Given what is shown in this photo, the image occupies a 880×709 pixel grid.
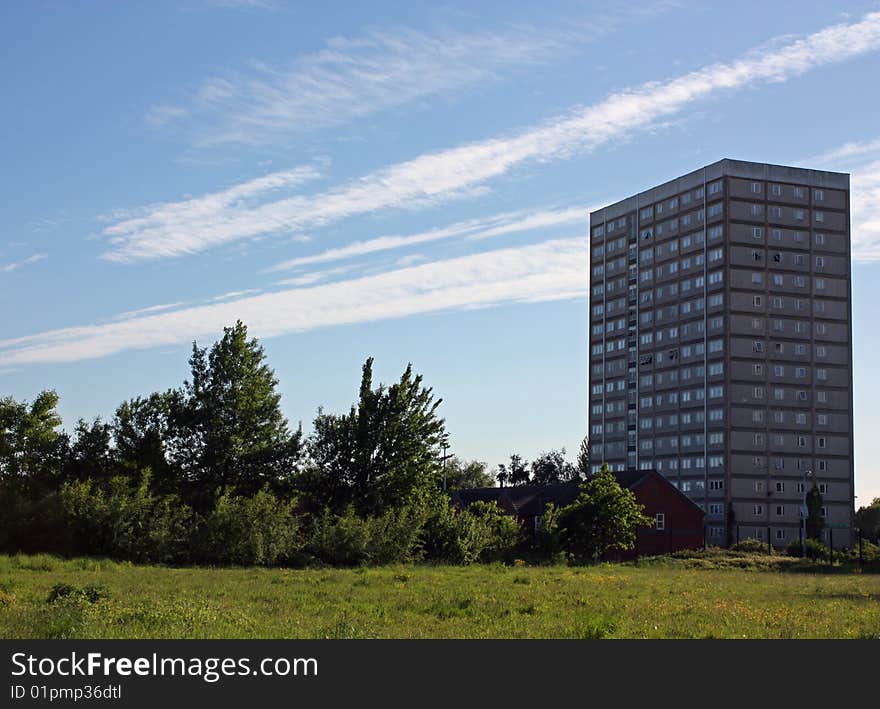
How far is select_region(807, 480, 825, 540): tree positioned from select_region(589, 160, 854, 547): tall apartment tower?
3.53 m

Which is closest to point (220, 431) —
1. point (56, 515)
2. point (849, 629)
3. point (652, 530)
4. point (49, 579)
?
point (56, 515)

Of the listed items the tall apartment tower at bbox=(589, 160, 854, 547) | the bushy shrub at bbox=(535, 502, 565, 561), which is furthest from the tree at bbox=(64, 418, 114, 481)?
the tall apartment tower at bbox=(589, 160, 854, 547)

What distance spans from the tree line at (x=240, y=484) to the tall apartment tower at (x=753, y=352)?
78.6 meters

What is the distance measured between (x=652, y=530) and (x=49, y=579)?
73175mm

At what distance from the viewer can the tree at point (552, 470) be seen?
7067 inches

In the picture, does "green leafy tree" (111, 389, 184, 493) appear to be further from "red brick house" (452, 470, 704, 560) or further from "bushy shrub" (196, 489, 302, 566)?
"red brick house" (452, 470, 704, 560)

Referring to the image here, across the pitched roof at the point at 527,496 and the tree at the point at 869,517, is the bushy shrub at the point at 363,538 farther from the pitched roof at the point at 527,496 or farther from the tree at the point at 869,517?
the tree at the point at 869,517

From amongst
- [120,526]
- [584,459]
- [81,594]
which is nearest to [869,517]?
[584,459]

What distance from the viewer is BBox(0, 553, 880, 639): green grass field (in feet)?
64.8

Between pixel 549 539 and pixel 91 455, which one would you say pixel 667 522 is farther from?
pixel 91 455

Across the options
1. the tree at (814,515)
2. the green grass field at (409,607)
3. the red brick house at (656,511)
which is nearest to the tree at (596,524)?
the green grass field at (409,607)

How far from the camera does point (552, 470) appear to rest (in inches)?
7131
